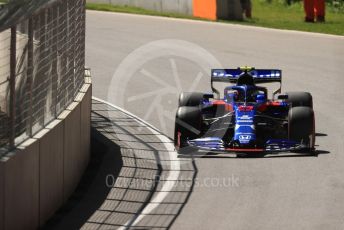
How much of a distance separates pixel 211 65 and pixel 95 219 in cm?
1308

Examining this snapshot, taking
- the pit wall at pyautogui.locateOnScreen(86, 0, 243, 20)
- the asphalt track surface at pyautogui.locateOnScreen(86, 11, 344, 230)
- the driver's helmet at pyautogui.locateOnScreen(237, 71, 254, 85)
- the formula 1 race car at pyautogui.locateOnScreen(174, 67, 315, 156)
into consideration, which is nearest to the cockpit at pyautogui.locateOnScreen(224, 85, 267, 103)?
the formula 1 race car at pyautogui.locateOnScreen(174, 67, 315, 156)

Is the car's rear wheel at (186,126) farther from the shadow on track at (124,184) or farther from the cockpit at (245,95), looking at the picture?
the cockpit at (245,95)

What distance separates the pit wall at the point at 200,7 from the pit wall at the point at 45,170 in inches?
684

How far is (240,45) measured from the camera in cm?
2730

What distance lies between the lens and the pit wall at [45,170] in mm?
10617

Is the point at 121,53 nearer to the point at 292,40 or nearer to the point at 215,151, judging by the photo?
the point at 292,40

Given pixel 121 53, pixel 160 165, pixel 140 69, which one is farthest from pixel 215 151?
pixel 121 53

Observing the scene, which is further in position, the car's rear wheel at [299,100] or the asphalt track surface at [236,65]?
the car's rear wheel at [299,100]

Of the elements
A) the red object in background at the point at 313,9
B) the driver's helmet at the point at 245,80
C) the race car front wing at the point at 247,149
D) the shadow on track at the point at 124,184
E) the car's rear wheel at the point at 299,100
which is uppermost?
the red object in background at the point at 313,9

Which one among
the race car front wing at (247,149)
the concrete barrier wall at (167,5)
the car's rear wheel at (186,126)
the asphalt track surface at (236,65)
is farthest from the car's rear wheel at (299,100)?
the concrete barrier wall at (167,5)

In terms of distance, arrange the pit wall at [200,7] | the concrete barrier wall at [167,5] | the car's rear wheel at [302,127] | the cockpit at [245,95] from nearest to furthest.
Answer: the car's rear wheel at [302,127] < the cockpit at [245,95] < the pit wall at [200,7] < the concrete barrier wall at [167,5]

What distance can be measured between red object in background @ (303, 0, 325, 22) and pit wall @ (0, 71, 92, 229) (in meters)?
18.1

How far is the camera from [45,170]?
1196 centimetres

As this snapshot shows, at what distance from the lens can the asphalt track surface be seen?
12.6 m
